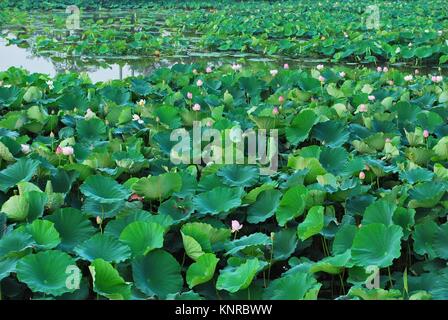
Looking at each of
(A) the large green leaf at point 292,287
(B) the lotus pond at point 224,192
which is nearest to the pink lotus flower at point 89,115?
(B) the lotus pond at point 224,192

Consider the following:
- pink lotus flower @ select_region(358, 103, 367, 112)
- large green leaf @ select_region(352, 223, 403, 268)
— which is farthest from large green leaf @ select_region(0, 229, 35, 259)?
pink lotus flower @ select_region(358, 103, 367, 112)

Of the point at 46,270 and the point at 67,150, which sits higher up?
the point at 67,150

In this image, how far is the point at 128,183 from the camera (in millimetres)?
2455

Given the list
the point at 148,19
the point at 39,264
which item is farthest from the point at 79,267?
the point at 148,19

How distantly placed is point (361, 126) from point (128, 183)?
137cm

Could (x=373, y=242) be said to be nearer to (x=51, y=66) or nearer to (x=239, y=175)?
(x=239, y=175)

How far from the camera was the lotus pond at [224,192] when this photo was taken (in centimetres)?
190

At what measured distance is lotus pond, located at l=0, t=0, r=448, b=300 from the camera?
1896 millimetres

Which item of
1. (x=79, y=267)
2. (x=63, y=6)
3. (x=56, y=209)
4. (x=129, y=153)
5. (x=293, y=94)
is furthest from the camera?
(x=63, y=6)

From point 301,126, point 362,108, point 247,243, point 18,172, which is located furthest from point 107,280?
point 362,108

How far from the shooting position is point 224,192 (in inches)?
91.8

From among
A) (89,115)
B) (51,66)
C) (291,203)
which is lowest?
(51,66)

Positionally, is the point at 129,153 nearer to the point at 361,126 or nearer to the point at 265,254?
the point at 265,254

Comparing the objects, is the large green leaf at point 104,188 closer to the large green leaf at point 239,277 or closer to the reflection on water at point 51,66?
the large green leaf at point 239,277
